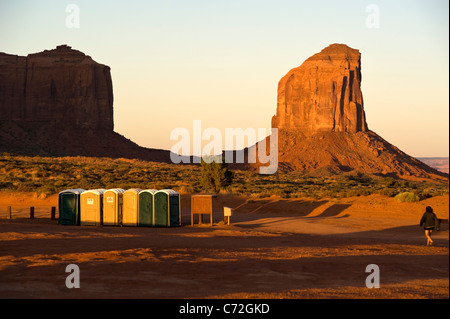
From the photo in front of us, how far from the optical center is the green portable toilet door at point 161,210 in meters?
28.6

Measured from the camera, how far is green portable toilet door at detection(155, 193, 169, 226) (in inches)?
1125

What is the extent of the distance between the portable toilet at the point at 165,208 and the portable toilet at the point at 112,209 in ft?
5.95

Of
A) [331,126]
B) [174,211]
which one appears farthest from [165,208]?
[331,126]

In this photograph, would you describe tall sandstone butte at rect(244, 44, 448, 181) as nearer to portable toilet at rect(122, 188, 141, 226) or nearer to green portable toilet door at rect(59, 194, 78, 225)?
portable toilet at rect(122, 188, 141, 226)

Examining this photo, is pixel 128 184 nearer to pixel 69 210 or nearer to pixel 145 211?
pixel 69 210

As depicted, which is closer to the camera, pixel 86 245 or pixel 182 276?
pixel 182 276

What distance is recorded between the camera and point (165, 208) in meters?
28.7

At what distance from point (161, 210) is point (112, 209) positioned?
248cm

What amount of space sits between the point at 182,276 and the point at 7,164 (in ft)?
190

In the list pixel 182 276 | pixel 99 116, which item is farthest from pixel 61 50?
pixel 182 276

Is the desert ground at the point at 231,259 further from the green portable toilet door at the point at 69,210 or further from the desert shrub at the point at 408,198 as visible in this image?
the desert shrub at the point at 408,198

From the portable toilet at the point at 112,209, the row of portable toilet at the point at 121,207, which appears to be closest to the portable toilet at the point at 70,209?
the row of portable toilet at the point at 121,207

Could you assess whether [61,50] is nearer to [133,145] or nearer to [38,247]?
[133,145]

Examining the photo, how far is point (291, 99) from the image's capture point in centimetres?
15462
